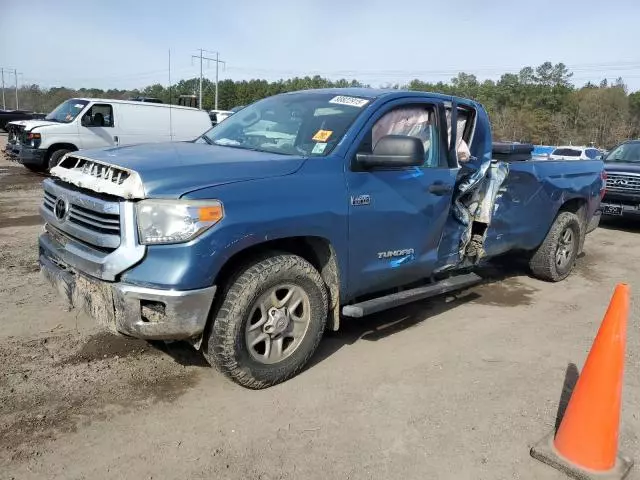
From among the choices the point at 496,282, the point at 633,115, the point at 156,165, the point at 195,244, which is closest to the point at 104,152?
the point at 156,165

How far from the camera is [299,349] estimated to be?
3576 millimetres

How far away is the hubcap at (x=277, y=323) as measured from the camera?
3350 millimetres

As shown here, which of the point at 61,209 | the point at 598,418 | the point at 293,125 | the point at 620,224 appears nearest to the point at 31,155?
the point at 61,209

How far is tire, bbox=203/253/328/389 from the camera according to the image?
3.19m

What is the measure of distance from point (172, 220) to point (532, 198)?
13.0ft

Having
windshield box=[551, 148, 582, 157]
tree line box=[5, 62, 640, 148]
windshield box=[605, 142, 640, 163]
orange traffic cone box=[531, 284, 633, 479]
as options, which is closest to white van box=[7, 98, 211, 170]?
windshield box=[605, 142, 640, 163]

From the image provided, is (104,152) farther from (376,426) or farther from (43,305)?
(376,426)

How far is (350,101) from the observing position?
13.6 ft

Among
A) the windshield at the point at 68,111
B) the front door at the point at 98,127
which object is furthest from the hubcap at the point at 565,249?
the windshield at the point at 68,111

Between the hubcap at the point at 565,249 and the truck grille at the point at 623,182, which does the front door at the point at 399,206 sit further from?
the truck grille at the point at 623,182

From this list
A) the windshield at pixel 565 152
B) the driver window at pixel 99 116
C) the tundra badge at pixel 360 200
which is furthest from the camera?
the windshield at pixel 565 152

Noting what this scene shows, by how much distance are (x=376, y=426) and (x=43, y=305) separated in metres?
3.10

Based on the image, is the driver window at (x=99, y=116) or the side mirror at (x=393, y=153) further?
the driver window at (x=99, y=116)

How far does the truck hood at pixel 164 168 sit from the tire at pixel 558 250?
12.3ft
